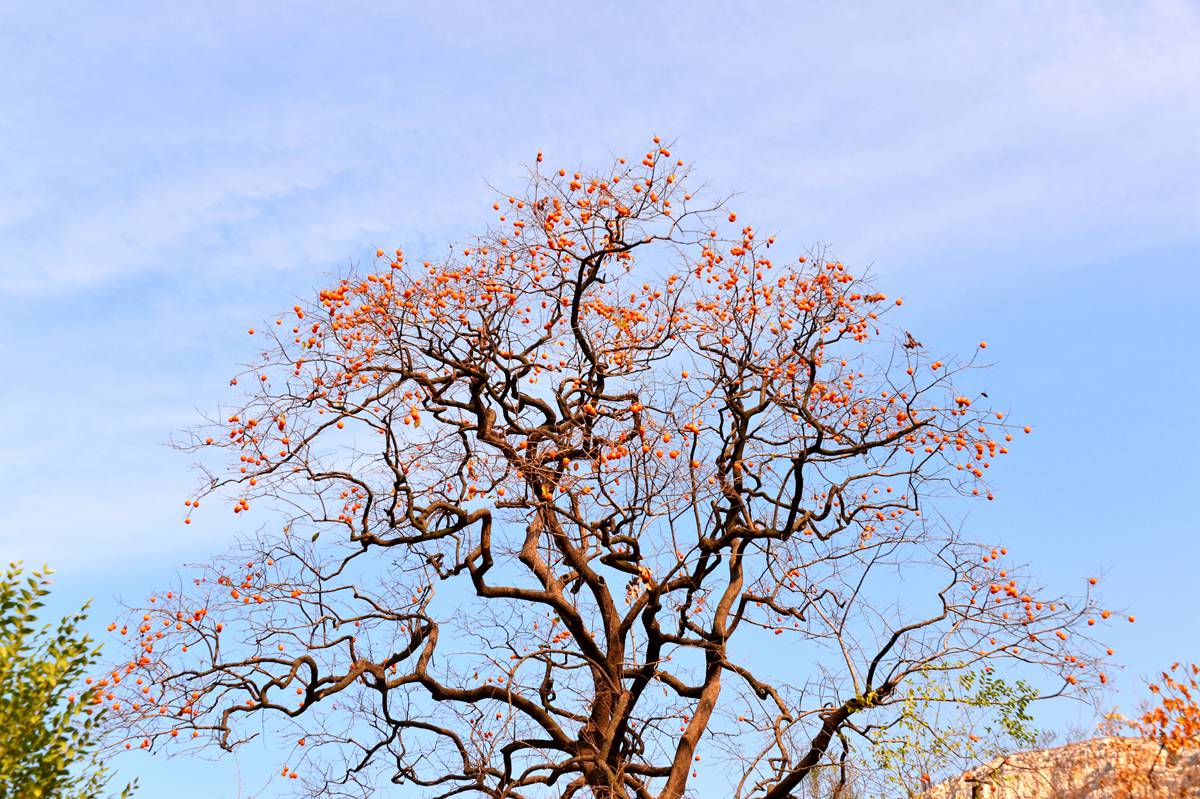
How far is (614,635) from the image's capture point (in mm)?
9828

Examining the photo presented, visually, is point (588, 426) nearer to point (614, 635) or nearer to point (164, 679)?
point (614, 635)

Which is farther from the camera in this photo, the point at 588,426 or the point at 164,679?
the point at 588,426

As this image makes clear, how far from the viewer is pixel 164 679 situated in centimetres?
932

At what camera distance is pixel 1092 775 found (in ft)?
31.4

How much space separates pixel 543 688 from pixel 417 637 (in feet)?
4.91

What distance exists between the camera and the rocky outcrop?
8562 millimetres

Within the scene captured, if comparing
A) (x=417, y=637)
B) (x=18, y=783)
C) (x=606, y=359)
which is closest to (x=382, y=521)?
(x=417, y=637)

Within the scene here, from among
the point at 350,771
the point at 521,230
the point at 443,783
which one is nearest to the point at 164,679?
the point at 350,771

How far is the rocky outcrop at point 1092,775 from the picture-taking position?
856 cm

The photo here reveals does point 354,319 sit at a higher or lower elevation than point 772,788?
higher

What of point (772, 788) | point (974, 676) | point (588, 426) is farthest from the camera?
point (588, 426)

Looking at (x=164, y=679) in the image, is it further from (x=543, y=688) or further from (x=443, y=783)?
(x=543, y=688)

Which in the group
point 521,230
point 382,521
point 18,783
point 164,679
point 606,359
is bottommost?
point 18,783

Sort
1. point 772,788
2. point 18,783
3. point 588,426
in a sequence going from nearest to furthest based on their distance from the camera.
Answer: point 18,783, point 772,788, point 588,426
